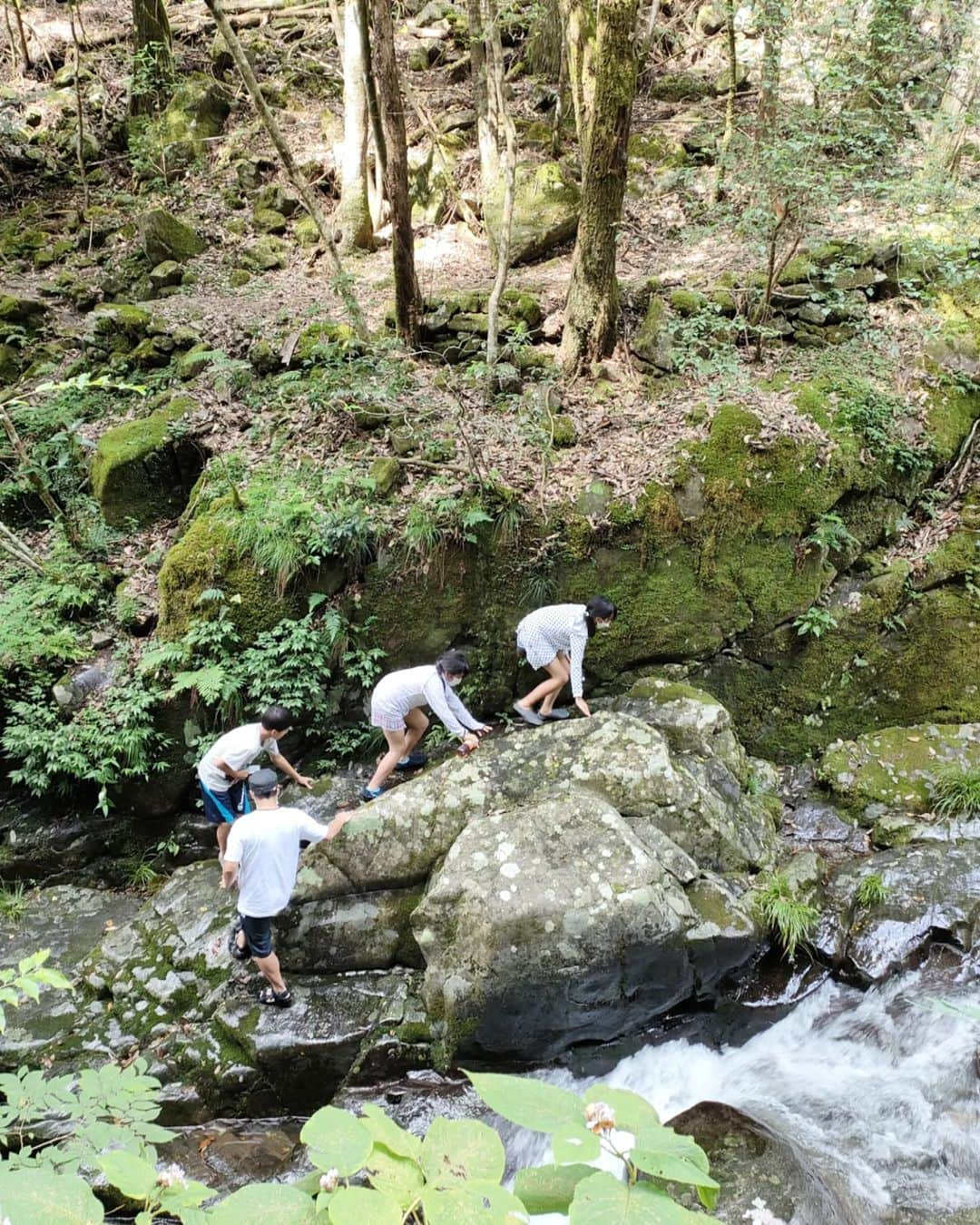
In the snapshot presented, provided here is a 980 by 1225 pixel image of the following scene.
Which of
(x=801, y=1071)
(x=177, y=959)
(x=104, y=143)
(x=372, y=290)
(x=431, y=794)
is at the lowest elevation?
(x=801, y=1071)

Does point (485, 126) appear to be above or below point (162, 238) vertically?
above

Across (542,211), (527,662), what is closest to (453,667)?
(527,662)

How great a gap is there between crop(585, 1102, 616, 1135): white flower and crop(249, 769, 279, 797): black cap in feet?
11.6

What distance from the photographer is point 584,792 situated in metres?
5.32

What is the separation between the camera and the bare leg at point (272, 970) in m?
4.81

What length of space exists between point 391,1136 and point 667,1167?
18.2 inches

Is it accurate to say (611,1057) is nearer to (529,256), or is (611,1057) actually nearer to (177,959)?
(177,959)

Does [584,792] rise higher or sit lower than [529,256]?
lower

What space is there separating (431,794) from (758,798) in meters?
3.02

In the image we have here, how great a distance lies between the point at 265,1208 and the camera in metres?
1.07

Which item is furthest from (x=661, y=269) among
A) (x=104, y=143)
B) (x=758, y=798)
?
(x=104, y=143)

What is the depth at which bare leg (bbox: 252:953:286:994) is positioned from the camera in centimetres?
481

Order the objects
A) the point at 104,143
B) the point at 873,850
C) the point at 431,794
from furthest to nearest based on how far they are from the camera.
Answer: the point at 104,143 → the point at 873,850 → the point at 431,794

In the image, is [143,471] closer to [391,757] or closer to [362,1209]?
[391,757]
